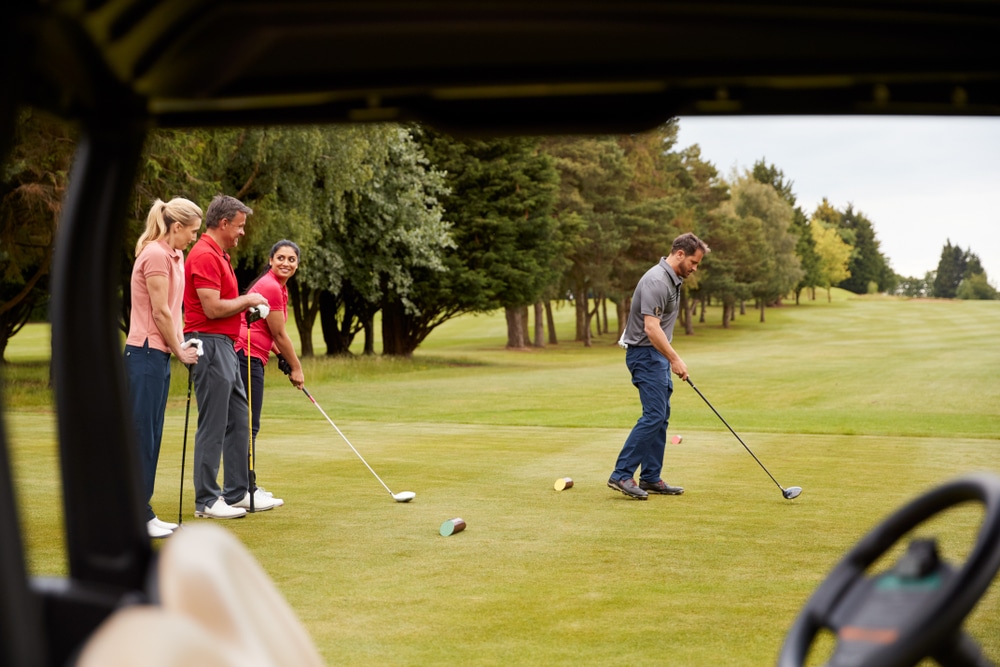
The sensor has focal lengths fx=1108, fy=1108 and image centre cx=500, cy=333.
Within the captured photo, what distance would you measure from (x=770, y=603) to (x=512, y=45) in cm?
425

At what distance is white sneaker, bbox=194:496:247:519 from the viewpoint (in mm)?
7707

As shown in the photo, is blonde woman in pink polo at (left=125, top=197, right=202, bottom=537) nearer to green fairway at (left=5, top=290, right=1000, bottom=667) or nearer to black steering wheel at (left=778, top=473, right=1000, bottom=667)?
green fairway at (left=5, top=290, right=1000, bottom=667)

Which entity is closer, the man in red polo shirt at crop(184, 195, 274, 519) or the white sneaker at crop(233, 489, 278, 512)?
the man in red polo shirt at crop(184, 195, 274, 519)

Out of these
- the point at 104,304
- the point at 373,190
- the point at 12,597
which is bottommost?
the point at 12,597

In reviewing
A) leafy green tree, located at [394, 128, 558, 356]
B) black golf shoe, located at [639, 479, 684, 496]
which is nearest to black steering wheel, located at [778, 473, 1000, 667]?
black golf shoe, located at [639, 479, 684, 496]

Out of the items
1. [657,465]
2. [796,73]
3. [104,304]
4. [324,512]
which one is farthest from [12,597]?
[657,465]

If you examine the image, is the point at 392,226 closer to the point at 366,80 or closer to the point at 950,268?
the point at 366,80

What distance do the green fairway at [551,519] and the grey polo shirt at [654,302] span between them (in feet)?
4.37

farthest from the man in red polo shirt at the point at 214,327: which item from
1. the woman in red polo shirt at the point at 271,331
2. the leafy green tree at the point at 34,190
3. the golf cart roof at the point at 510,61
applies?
the leafy green tree at the point at 34,190

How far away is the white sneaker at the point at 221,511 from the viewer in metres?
7.71

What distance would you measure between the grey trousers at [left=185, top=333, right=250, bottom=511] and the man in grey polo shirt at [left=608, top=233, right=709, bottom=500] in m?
2.97

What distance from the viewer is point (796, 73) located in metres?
1.75

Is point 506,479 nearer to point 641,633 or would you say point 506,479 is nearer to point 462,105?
point 641,633

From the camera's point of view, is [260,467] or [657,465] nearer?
[657,465]
